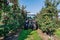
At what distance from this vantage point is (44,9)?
25656 mm

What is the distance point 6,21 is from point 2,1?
2362 mm

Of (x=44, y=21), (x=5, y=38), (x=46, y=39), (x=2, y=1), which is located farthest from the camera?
(x=44, y=21)

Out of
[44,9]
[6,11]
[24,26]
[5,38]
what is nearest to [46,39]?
[5,38]

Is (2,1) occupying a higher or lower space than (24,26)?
higher

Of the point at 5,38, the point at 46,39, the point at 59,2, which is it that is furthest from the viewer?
the point at 59,2

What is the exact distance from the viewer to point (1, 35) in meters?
16.5

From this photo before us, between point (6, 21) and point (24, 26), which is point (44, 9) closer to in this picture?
point (24, 26)

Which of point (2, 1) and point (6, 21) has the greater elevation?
point (2, 1)

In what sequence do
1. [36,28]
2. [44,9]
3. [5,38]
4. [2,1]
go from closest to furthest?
[2,1] < [5,38] < [44,9] < [36,28]

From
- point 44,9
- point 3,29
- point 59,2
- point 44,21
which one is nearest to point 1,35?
point 3,29

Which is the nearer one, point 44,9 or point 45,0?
point 44,9

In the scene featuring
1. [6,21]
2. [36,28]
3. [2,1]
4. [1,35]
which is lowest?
[36,28]

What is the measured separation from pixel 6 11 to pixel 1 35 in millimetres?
2276

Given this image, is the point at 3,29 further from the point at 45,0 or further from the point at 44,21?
the point at 45,0
